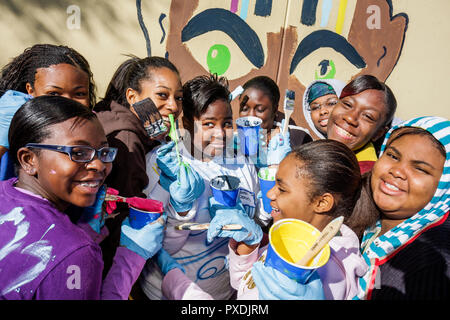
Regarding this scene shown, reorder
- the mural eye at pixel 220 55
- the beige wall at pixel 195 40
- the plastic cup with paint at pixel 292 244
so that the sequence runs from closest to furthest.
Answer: the plastic cup with paint at pixel 292 244
the beige wall at pixel 195 40
the mural eye at pixel 220 55

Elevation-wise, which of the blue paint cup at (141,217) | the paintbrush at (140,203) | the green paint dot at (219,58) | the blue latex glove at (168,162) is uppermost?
the green paint dot at (219,58)

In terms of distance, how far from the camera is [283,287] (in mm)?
1145

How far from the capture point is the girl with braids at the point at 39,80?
173 cm

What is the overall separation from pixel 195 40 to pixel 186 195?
279 cm

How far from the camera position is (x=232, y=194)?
171 cm

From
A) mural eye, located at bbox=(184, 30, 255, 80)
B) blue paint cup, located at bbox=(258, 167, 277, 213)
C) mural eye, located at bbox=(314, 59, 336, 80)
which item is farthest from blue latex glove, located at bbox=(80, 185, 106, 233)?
mural eye, located at bbox=(314, 59, 336, 80)

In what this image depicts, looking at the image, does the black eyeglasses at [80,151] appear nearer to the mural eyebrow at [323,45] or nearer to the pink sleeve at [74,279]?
the pink sleeve at [74,279]

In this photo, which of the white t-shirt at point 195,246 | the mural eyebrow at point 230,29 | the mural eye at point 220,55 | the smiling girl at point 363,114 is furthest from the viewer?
the mural eye at point 220,55

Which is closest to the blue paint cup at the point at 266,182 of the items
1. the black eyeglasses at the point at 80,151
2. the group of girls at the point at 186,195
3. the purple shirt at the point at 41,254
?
the group of girls at the point at 186,195

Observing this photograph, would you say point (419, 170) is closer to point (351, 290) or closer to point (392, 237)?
point (392, 237)

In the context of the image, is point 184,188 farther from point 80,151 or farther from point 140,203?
point 80,151

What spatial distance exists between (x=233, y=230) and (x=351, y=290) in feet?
2.29

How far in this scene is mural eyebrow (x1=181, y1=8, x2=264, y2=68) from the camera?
3.67 metres

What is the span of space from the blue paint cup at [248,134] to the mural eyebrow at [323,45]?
2.40 m
